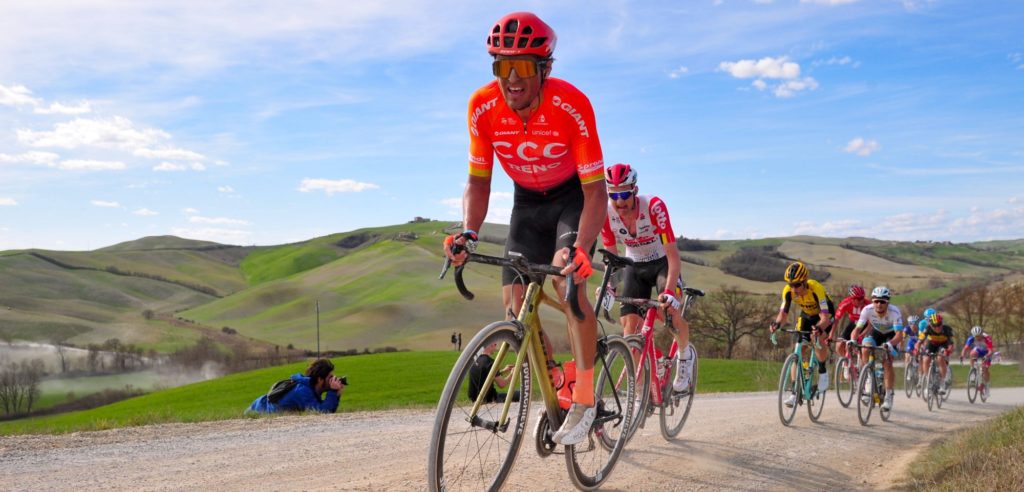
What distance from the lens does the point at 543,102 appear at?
5.38m

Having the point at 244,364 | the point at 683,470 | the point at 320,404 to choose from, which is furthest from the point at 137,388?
the point at 683,470

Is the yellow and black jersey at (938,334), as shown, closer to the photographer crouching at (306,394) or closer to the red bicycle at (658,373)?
the red bicycle at (658,373)

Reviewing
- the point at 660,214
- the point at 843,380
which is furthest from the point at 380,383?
the point at 660,214

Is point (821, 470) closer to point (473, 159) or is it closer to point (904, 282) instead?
point (473, 159)

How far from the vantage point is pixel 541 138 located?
18.0 feet

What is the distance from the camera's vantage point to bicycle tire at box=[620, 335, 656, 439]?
7.15 metres

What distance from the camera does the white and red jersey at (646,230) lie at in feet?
28.3

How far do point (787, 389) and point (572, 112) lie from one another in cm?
789

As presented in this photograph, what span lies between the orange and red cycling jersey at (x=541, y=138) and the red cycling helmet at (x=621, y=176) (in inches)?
101

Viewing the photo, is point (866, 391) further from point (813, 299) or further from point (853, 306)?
point (853, 306)

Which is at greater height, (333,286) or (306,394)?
(333,286)

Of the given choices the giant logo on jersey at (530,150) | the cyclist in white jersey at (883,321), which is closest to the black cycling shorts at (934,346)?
the cyclist in white jersey at (883,321)

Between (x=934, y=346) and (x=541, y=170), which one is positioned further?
(x=934, y=346)

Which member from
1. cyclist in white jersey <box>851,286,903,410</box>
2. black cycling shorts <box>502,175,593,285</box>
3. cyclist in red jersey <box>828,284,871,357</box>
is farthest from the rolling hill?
black cycling shorts <box>502,175,593,285</box>
